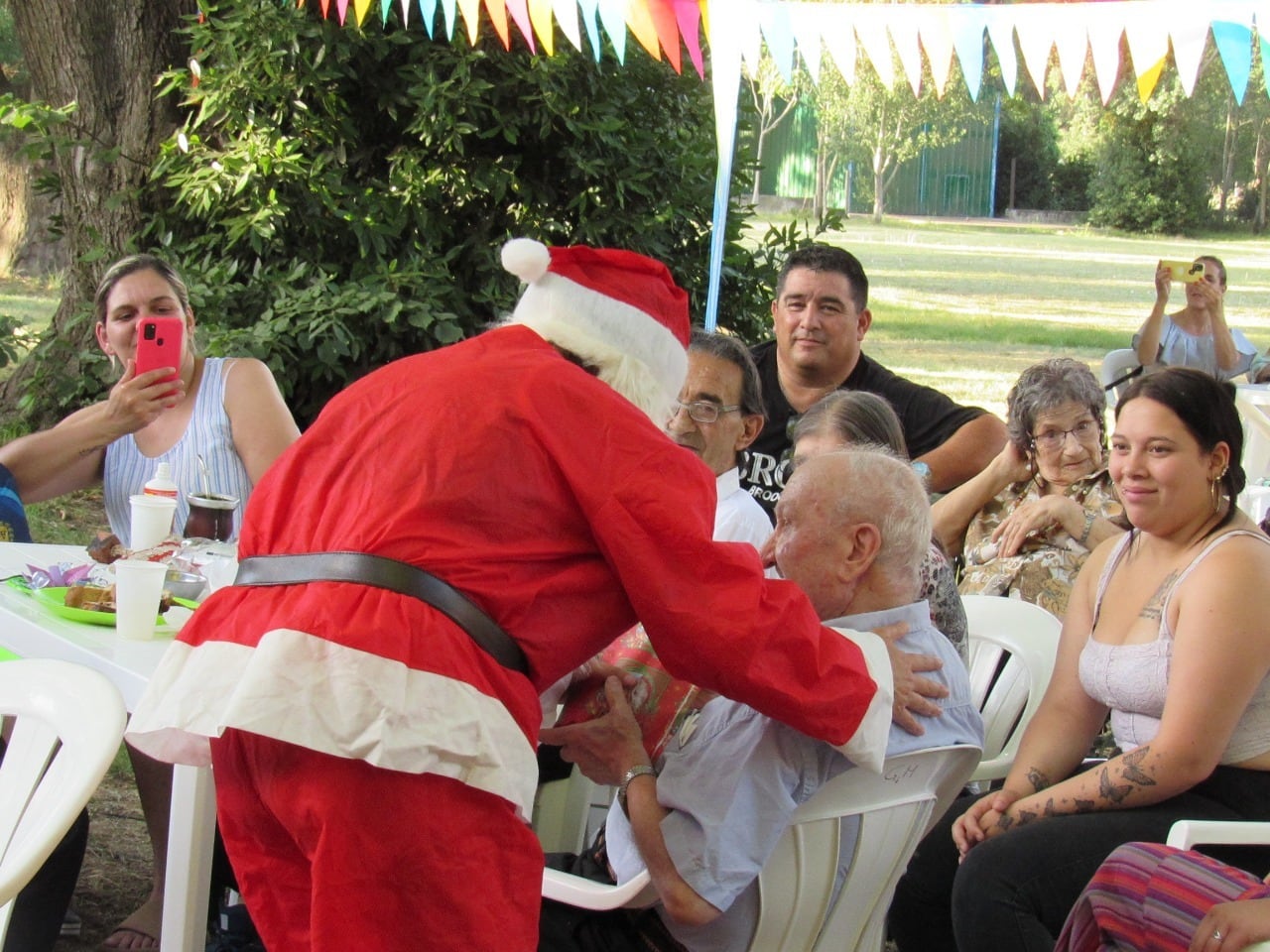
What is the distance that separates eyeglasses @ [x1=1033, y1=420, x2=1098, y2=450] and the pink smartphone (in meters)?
2.08

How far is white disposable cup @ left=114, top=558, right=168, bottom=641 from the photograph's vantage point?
7.58 ft

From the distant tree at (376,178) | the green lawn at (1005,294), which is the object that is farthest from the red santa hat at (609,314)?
the green lawn at (1005,294)

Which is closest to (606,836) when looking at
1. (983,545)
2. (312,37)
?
(983,545)

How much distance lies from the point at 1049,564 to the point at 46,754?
89.6 inches

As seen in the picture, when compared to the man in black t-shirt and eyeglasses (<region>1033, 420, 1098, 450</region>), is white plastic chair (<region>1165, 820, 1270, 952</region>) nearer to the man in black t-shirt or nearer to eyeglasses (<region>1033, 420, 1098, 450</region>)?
eyeglasses (<region>1033, 420, 1098, 450</region>)

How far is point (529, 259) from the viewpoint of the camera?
1915 mm

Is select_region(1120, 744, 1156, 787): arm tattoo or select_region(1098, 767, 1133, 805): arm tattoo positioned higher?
select_region(1120, 744, 1156, 787): arm tattoo

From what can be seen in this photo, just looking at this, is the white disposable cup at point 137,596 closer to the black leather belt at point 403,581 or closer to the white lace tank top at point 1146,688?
the black leather belt at point 403,581

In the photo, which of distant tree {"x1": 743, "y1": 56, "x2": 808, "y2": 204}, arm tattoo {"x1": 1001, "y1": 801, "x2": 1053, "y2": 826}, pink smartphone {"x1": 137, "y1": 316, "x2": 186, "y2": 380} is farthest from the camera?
distant tree {"x1": 743, "y1": 56, "x2": 808, "y2": 204}

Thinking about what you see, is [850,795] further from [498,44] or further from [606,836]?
[498,44]

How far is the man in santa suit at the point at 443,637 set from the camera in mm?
1602

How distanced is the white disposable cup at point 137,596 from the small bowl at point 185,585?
253mm

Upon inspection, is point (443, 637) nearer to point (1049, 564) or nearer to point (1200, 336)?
point (1049, 564)

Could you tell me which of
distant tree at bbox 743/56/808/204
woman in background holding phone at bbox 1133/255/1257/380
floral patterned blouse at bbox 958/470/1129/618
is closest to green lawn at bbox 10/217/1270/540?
distant tree at bbox 743/56/808/204
